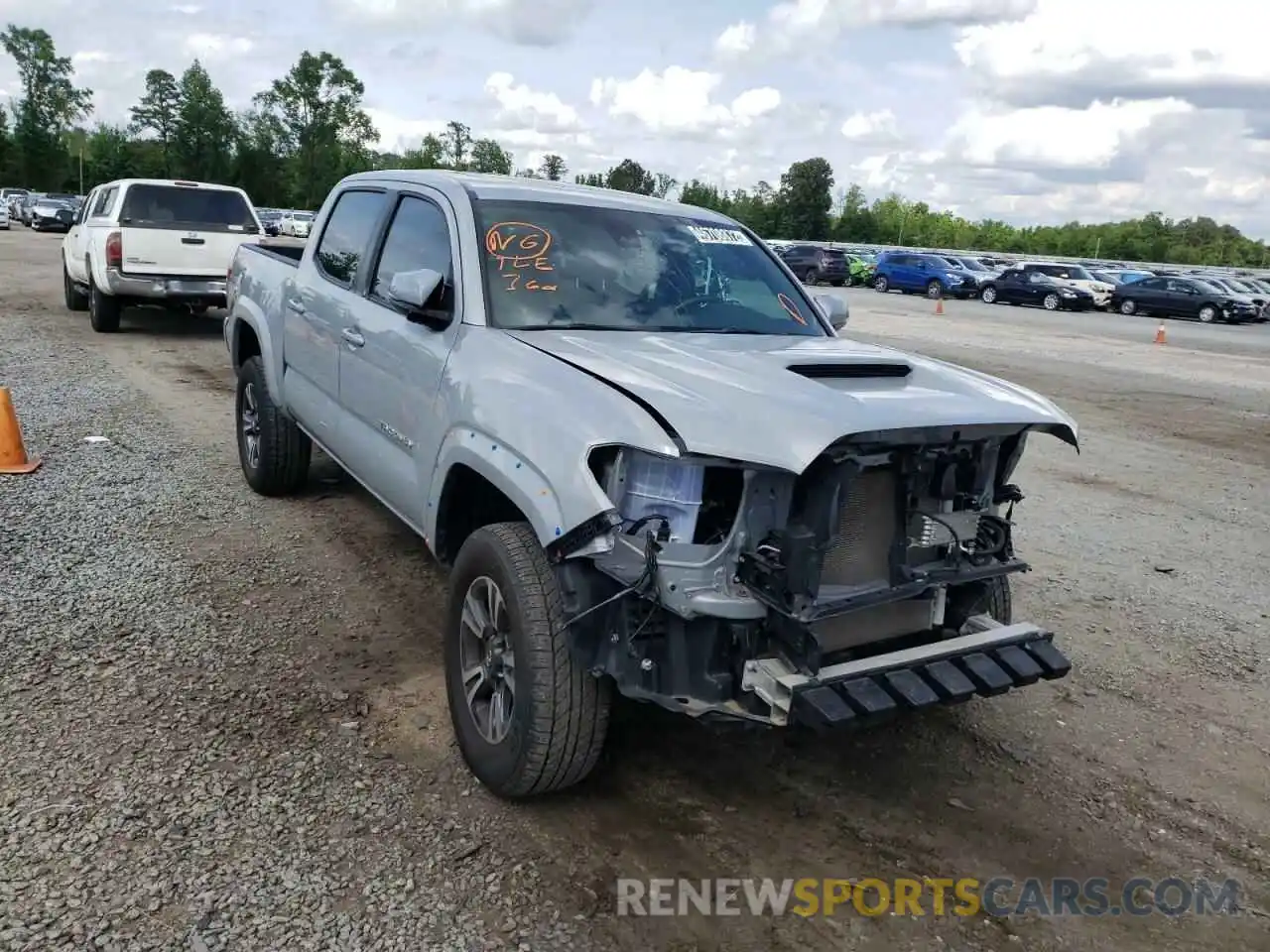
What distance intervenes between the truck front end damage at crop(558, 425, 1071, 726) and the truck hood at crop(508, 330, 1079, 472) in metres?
0.06

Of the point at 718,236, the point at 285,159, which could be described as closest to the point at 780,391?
the point at 718,236

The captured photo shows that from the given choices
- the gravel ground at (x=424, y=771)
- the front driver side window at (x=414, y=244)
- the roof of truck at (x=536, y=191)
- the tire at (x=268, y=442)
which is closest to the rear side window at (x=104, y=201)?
the gravel ground at (x=424, y=771)

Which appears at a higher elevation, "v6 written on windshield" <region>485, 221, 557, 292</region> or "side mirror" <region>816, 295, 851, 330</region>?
"v6 written on windshield" <region>485, 221, 557, 292</region>

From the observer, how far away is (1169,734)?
4062 millimetres

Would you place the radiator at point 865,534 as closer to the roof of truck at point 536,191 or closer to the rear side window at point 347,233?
the roof of truck at point 536,191

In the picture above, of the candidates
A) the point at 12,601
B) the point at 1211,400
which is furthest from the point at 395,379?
the point at 1211,400

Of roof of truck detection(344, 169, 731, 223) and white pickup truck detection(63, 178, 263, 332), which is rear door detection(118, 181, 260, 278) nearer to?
white pickup truck detection(63, 178, 263, 332)

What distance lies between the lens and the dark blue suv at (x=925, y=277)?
36.2m

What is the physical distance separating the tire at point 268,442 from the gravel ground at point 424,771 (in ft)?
0.53

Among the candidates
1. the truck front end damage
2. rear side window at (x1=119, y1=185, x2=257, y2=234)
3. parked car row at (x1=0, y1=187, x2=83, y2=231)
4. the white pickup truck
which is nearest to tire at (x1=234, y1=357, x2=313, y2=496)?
the truck front end damage

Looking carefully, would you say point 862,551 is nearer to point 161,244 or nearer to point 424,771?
point 424,771

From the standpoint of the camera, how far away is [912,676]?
10.0 feet

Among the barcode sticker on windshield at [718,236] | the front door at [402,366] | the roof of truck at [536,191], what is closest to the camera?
the front door at [402,366]

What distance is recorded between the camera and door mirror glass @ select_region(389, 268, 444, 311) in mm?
3770
